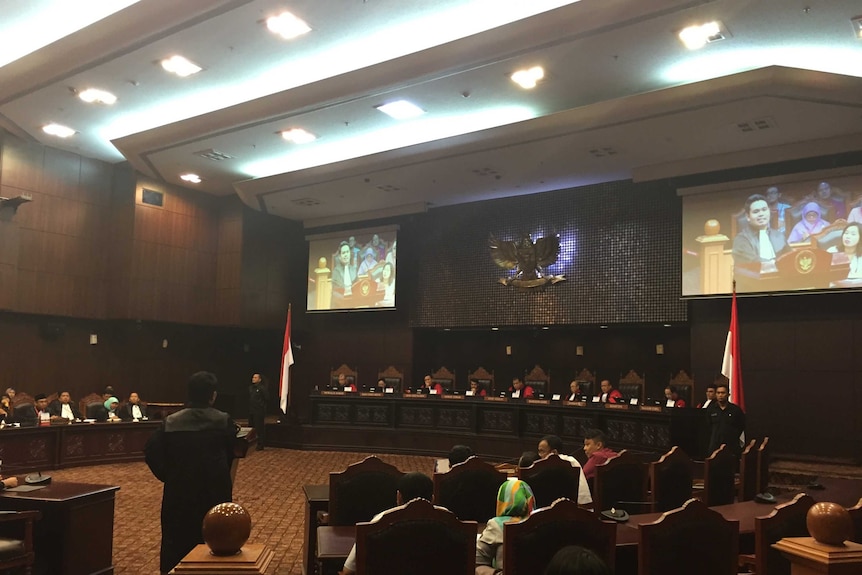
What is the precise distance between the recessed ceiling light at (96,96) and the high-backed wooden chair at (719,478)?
29.2 feet

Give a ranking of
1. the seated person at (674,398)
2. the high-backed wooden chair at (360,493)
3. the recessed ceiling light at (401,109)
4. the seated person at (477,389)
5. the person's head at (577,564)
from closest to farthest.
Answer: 1. the person's head at (577,564)
2. the high-backed wooden chair at (360,493)
3. the recessed ceiling light at (401,109)
4. the seated person at (674,398)
5. the seated person at (477,389)

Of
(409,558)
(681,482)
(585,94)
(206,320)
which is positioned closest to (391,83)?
(585,94)

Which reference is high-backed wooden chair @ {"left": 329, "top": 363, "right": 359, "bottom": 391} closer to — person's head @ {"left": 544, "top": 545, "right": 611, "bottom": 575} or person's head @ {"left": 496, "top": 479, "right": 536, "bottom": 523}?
person's head @ {"left": 496, "top": 479, "right": 536, "bottom": 523}

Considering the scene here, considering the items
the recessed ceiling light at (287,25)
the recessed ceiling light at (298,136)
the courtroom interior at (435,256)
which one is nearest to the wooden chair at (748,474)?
the courtroom interior at (435,256)

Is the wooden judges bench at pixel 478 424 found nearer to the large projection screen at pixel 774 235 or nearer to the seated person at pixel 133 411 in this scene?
the large projection screen at pixel 774 235

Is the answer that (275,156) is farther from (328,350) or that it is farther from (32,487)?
(32,487)

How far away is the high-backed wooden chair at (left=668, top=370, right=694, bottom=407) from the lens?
1030 centimetres

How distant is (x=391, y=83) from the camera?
8141 mm

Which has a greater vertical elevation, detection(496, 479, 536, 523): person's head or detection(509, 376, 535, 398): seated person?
detection(496, 479, 536, 523): person's head

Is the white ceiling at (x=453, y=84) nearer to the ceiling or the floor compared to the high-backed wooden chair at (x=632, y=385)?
nearer to the ceiling

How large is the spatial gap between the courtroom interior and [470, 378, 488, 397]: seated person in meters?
0.11

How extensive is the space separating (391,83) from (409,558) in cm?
672

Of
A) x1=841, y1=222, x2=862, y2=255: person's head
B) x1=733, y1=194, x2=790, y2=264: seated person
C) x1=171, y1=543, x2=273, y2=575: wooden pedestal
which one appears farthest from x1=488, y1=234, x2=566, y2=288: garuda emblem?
x1=171, y1=543, x2=273, y2=575: wooden pedestal

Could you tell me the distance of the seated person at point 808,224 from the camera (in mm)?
9031
